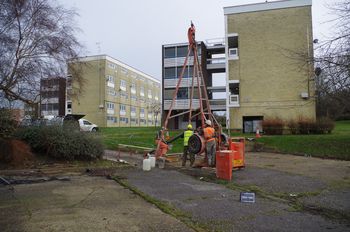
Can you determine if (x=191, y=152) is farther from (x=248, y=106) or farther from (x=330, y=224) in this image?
(x=248, y=106)

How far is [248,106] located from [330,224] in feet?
90.2

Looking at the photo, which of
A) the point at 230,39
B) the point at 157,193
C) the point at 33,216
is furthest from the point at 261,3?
the point at 33,216

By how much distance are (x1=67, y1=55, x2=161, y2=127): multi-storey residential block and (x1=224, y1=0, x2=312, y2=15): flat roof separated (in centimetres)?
2659

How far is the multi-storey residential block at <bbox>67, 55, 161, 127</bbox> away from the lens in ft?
209

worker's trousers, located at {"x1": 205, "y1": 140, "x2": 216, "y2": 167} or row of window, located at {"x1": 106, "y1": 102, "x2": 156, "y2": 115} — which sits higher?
row of window, located at {"x1": 106, "y1": 102, "x2": 156, "y2": 115}

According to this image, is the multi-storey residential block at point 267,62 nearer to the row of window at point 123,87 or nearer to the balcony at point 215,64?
the balcony at point 215,64

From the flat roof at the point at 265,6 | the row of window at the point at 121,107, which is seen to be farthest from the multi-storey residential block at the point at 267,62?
the row of window at the point at 121,107

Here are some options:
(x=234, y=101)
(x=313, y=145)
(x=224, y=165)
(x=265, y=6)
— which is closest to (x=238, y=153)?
(x=224, y=165)

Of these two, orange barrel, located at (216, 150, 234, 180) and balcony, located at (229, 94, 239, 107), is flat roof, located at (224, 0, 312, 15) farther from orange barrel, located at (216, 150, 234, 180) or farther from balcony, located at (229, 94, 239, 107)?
orange barrel, located at (216, 150, 234, 180)

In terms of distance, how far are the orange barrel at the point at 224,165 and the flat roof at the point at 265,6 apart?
25.2 meters

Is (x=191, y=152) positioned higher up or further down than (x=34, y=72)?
further down

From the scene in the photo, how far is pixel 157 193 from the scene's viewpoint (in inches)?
350

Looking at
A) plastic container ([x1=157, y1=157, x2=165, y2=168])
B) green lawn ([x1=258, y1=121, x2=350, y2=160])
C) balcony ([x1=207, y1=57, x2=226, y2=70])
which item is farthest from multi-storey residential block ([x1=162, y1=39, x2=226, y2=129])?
plastic container ([x1=157, y1=157, x2=165, y2=168])

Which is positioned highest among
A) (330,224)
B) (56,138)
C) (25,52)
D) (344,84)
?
(25,52)
